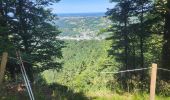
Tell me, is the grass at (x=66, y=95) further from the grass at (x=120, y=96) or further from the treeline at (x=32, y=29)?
the treeline at (x=32, y=29)

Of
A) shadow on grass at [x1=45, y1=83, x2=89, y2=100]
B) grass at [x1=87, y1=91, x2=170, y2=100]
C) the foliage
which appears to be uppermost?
shadow on grass at [x1=45, y1=83, x2=89, y2=100]

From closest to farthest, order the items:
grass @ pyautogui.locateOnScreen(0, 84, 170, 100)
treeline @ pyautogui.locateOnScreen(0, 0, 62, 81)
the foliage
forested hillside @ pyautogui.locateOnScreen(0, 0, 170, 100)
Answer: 1. grass @ pyautogui.locateOnScreen(0, 84, 170, 100)
2. forested hillside @ pyautogui.locateOnScreen(0, 0, 170, 100)
3. the foliage
4. treeline @ pyautogui.locateOnScreen(0, 0, 62, 81)

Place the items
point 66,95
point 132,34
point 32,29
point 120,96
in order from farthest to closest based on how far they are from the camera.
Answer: point 132,34, point 32,29, point 120,96, point 66,95

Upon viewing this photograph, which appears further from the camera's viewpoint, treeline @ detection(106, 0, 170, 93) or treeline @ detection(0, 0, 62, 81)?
treeline @ detection(106, 0, 170, 93)

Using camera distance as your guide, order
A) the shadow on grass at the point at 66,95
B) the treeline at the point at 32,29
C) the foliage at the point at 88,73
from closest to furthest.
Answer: the shadow on grass at the point at 66,95 → the foliage at the point at 88,73 → the treeline at the point at 32,29

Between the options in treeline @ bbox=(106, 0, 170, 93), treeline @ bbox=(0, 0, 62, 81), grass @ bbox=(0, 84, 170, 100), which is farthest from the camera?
treeline @ bbox=(106, 0, 170, 93)

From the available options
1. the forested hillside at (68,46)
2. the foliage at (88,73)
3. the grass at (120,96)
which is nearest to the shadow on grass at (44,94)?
the forested hillside at (68,46)

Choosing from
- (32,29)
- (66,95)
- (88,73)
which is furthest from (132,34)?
(66,95)

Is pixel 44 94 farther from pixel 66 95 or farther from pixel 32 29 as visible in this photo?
pixel 32 29

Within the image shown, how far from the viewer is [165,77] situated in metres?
17.4

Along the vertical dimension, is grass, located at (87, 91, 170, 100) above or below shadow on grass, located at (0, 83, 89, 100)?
below

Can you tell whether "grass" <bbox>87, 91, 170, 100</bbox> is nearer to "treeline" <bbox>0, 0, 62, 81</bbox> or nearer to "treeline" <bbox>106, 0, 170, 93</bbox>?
"treeline" <bbox>0, 0, 62, 81</bbox>

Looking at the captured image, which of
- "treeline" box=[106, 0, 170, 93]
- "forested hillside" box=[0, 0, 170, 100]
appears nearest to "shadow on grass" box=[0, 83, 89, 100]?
"forested hillside" box=[0, 0, 170, 100]

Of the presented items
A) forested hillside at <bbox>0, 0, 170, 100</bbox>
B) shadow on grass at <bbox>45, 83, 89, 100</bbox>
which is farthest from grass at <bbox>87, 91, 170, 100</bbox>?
shadow on grass at <bbox>45, 83, 89, 100</bbox>
